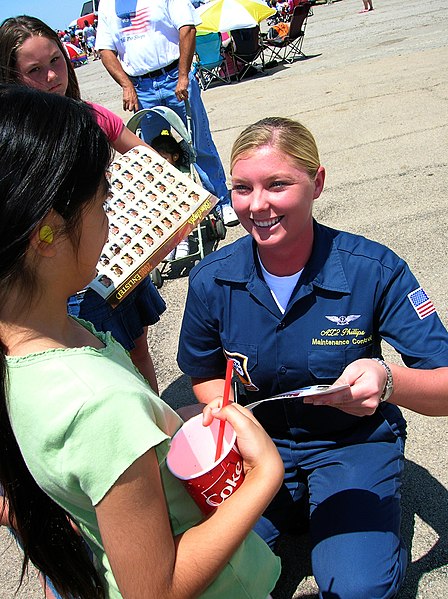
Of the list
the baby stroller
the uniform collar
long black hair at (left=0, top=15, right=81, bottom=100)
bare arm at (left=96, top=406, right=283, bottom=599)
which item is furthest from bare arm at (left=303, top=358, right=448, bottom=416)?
the baby stroller

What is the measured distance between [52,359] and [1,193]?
0.33 metres

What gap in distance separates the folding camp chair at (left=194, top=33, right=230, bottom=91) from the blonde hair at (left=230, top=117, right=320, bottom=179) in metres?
10.9

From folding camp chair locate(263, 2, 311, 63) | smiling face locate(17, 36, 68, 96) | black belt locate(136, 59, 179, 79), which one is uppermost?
smiling face locate(17, 36, 68, 96)

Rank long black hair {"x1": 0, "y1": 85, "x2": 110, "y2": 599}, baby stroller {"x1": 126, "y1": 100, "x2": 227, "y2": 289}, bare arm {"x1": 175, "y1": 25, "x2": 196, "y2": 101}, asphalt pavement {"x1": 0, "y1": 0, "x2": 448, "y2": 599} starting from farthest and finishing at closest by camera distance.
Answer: bare arm {"x1": 175, "y1": 25, "x2": 196, "y2": 101}
baby stroller {"x1": 126, "y1": 100, "x2": 227, "y2": 289}
asphalt pavement {"x1": 0, "y1": 0, "x2": 448, "y2": 599}
long black hair {"x1": 0, "y1": 85, "x2": 110, "y2": 599}

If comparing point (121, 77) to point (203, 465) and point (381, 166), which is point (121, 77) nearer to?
point (381, 166)

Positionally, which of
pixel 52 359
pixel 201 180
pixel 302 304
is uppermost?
pixel 52 359

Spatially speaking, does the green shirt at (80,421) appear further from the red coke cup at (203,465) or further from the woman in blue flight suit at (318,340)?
the woman in blue flight suit at (318,340)

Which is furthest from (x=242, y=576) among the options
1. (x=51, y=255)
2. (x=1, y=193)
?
(x=1, y=193)

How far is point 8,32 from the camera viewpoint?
275cm

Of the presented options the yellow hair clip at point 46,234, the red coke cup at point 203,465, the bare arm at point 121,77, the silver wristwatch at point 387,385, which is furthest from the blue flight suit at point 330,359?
the bare arm at point 121,77

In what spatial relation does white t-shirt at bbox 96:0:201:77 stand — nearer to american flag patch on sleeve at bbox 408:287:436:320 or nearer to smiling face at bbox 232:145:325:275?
smiling face at bbox 232:145:325:275

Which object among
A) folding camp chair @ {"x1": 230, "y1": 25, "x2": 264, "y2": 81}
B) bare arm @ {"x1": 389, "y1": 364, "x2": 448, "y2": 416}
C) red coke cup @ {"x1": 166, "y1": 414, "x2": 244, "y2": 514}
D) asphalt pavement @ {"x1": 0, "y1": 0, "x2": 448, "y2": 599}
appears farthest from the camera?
folding camp chair @ {"x1": 230, "y1": 25, "x2": 264, "y2": 81}

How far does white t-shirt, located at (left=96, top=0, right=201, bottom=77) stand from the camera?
16.8ft

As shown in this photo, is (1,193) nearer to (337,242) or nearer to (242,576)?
(242,576)
